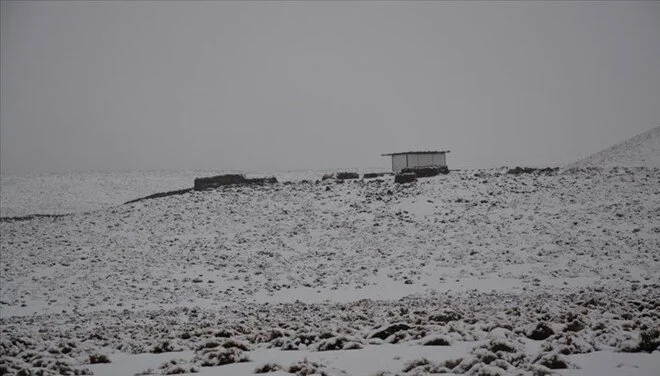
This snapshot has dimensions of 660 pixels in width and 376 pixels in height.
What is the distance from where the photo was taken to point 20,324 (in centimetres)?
1980

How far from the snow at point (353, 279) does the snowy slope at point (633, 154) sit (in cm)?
1527

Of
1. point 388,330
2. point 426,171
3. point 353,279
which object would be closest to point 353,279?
point 353,279

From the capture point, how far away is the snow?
932 centimetres

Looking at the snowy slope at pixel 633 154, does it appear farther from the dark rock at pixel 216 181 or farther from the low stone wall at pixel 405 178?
the dark rock at pixel 216 181

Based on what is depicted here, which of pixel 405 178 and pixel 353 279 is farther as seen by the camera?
pixel 405 178

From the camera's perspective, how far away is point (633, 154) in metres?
56.0

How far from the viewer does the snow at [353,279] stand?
9320mm

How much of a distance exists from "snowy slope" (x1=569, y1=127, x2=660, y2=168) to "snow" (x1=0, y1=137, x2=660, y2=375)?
1527 cm

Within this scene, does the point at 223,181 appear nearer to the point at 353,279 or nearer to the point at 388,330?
the point at 353,279

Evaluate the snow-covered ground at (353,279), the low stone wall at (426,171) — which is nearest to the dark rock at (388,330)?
the snow-covered ground at (353,279)

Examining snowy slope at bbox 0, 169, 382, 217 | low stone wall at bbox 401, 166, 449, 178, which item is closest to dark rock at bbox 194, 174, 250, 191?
low stone wall at bbox 401, 166, 449, 178

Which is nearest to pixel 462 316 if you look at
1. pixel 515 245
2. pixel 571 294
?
pixel 571 294

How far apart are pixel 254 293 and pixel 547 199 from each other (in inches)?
855

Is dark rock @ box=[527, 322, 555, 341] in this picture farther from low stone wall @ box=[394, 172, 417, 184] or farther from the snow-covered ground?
low stone wall @ box=[394, 172, 417, 184]
